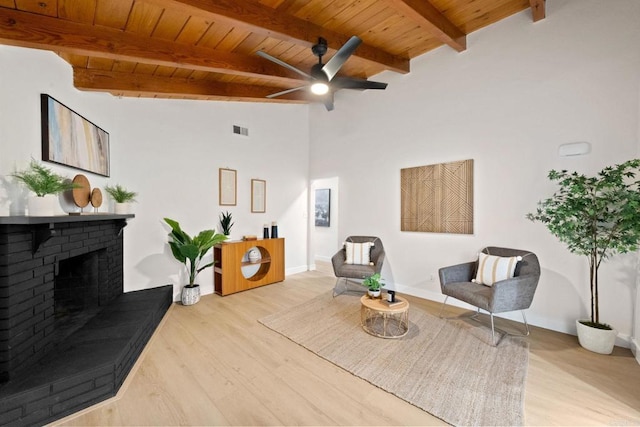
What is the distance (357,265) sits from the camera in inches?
156

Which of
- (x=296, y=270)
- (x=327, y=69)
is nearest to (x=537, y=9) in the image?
(x=327, y=69)

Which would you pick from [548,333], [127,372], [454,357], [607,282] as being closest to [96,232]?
[127,372]

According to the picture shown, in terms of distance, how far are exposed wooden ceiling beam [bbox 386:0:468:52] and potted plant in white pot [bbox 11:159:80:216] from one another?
3.29 m

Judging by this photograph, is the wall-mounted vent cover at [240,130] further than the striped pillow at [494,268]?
Yes

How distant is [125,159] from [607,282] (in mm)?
5728

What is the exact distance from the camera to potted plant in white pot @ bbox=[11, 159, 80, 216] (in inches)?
74.0

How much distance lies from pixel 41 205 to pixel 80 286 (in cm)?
126

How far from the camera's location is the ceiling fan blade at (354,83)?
3.04 metres

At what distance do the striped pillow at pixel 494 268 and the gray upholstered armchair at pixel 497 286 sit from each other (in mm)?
47

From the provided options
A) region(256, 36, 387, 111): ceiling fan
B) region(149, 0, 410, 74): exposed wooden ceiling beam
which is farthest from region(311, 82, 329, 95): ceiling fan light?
region(149, 0, 410, 74): exposed wooden ceiling beam

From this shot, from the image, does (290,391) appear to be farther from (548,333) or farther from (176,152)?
(176,152)

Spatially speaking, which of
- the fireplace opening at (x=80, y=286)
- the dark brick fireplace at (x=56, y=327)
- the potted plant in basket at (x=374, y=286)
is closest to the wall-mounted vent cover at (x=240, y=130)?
the dark brick fireplace at (x=56, y=327)

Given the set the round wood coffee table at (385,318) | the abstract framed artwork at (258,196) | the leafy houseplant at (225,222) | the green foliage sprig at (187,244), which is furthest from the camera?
the abstract framed artwork at (258,196)

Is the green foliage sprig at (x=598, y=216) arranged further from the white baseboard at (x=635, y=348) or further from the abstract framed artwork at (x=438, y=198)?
the abstract framed artwork at (x=438, y=198)
